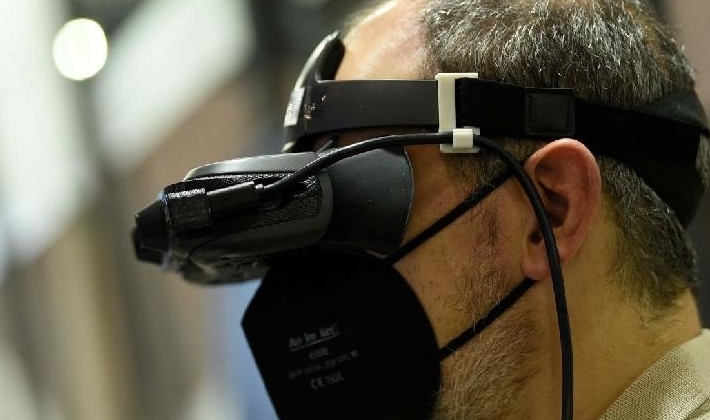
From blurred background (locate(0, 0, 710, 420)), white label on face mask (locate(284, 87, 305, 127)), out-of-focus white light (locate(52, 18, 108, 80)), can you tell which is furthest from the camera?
out-of-focus white light (locate(52, 18, 108, 80))

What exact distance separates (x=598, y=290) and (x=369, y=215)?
30 centimetres

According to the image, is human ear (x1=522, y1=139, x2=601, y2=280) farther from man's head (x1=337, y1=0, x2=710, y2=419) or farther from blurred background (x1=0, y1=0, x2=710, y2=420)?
blurred background (x1=0, y1=0, x2=710, y2=420)

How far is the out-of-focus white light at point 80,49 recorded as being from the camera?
88.7 inches

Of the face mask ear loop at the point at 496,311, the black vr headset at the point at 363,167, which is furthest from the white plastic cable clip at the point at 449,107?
the face mask ear loop at the point at 496,311

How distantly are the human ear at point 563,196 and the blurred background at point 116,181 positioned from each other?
143cm

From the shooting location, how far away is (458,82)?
934 mm

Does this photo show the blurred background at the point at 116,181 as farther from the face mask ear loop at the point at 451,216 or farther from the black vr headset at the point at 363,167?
the face mask ear loop at the point at 451,216

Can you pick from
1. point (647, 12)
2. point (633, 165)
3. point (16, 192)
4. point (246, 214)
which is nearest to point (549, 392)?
point (633, 165)

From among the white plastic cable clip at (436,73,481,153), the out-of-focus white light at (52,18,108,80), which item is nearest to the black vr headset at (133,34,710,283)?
the white plastic cable clip at (436,73,481,153)

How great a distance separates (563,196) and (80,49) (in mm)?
1759

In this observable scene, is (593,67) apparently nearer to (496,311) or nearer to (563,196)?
(563,196)

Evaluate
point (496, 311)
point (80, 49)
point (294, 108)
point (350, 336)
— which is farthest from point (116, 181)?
point (496, 311)

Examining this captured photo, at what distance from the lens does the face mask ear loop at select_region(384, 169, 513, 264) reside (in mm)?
948

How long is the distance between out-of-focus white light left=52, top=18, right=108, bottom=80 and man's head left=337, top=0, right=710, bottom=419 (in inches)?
58.9
